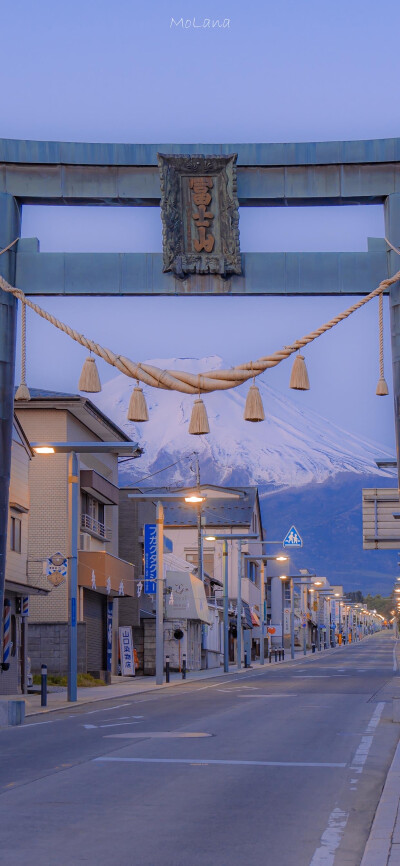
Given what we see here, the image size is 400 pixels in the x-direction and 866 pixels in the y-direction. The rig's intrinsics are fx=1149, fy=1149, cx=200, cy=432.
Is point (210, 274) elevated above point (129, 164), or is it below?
Result: below

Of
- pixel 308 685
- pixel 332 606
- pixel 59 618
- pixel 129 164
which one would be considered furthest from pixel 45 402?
pixel 332 606

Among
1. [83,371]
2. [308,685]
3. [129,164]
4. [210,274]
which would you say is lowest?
[308,685]

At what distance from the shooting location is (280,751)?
17.5 m

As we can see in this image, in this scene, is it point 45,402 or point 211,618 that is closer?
point 45,402

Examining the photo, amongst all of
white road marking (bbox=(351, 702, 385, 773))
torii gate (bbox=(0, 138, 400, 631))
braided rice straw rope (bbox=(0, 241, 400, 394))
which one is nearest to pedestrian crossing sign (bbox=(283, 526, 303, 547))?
white road marking (bbox=(351, 702, 385, 773))

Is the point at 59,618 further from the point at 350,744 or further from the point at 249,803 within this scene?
the point at 249,803

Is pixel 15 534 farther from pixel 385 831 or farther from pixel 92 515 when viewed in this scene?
pixel 385 831

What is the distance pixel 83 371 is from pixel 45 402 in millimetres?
31592

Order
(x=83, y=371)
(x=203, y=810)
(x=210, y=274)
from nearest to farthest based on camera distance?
(x=203, y=810) → (x=83, y=371) → (x=210, y=274)

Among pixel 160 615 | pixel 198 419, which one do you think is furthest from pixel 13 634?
pixel 198 419

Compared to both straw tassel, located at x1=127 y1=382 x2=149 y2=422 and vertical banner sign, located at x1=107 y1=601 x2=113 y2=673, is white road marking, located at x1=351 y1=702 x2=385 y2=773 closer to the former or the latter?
straw tassel, located at x1=127 y1=382 x2=149 y2=422

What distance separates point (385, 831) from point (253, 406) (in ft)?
22.5

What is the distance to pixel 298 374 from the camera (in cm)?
1541

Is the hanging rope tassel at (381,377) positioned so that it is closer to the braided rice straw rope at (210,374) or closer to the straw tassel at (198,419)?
the braided rice straw rope at (210,374)
